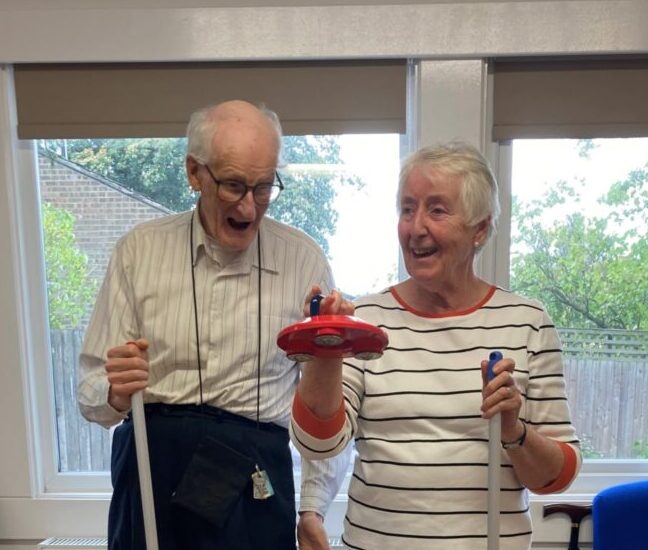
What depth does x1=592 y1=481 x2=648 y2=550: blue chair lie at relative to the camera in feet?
5.23

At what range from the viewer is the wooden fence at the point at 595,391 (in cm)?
193

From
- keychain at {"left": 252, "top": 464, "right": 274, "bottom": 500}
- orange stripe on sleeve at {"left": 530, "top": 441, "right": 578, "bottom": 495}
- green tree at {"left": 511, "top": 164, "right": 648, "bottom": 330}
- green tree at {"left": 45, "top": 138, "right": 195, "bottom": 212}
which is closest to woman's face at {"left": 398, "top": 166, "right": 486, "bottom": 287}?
orange stripe on sleeve at {"left": 530, "top": 441, "right": 578, "bottom": 495}

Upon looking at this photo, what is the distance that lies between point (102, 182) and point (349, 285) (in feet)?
2.68

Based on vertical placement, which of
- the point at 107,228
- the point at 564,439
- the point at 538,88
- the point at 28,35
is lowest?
the point at 564,439

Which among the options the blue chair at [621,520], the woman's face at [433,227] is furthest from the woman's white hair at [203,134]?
the blue chair at [621,520]

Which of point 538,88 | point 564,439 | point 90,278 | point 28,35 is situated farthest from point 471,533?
point 28,35

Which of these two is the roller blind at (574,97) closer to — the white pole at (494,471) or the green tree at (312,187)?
the green tree at (312,187)

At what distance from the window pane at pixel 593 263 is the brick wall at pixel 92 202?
3.65ft

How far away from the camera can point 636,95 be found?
1702 mm

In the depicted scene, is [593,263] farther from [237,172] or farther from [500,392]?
[237,172]

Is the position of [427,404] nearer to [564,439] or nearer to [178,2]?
[564,439]

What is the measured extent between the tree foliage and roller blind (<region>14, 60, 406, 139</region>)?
158 millimetres

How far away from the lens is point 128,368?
1077 mm

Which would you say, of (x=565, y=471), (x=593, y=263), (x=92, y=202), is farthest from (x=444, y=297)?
(x=92, y=202)
